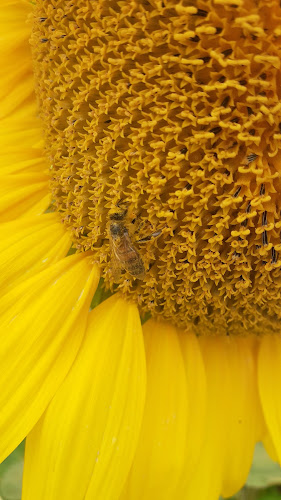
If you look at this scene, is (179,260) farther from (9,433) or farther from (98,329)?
(9,433)

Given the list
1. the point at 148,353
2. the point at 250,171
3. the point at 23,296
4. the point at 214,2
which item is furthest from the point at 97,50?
the point at 148,353

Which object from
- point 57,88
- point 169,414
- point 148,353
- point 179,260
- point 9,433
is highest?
point 57,88

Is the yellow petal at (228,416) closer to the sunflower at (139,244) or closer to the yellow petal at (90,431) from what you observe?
the sunflower at (139,244)

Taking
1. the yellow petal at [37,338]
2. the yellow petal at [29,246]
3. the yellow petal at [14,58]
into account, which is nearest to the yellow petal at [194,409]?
the yellow petal at [37,338]

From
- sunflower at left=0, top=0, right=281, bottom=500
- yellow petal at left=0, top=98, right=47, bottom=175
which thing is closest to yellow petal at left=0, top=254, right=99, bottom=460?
sunflower at left=0, top=0, right=281, bottom=500

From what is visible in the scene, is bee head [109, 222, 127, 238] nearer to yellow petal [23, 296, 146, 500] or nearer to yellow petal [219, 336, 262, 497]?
yellow petal [23, 296, 146, 500]

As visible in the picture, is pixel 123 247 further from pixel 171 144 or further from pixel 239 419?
pixel 239 419
